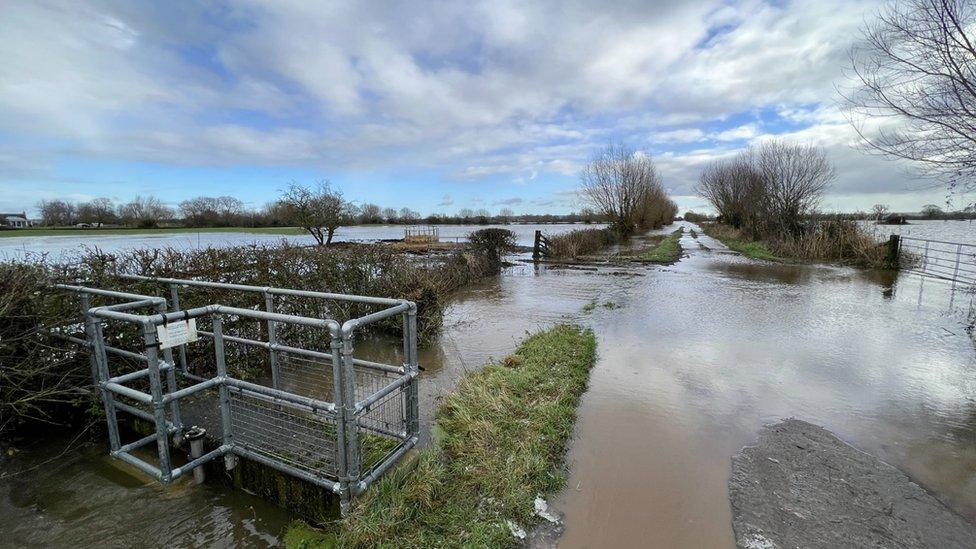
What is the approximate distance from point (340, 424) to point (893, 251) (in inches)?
906

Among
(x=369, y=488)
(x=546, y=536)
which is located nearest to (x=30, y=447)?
(x=369, y=488)

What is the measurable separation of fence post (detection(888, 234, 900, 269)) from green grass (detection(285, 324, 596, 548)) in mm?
19263

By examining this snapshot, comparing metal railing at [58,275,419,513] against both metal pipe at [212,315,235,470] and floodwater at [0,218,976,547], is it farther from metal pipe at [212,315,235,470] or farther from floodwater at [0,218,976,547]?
floodwater at [0,218,976,547]

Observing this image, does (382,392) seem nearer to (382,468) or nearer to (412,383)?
(412,383)

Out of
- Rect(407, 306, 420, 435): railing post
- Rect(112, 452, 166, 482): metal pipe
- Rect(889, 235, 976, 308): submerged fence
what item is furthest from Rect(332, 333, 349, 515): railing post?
Rect(889, 235, 976, 308): submerged fence

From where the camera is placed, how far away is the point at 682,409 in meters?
5.13

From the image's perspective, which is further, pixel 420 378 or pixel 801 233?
pixel 801 233

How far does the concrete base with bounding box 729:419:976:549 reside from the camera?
3.08m

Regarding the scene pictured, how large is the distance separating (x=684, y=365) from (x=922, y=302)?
9.38 meters

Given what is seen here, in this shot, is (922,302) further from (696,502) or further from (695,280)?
(696,502)

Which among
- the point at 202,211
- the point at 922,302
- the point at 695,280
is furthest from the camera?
the point at 202,211

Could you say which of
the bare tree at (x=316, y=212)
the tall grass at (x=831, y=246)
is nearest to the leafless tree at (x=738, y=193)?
the tall grass at (x=831, y=246)

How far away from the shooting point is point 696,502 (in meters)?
3.47

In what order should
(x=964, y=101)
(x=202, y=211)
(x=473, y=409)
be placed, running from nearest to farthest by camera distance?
1. (x=473, y=409)
2. (x=964, y=101)
3. (x=202, y=211)
